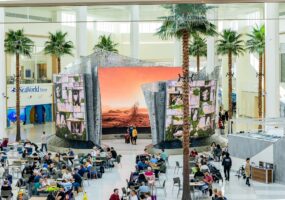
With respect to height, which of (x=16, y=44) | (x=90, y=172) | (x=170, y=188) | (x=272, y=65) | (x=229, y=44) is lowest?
(x=170, y=188)

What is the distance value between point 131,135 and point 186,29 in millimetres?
17430

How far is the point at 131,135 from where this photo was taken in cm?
3584

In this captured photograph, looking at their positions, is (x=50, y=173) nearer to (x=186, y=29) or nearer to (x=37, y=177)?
(x=37, y=177)

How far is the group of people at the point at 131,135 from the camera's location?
35594mm

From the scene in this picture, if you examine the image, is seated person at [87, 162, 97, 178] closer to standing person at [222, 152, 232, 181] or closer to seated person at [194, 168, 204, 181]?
seated person at [194, 168, 204, 181]

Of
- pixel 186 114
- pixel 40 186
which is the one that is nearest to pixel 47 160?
pixel 40 186

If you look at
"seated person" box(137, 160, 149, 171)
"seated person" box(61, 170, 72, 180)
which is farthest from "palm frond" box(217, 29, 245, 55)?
"seated person" box(61, 170, 72, 180)

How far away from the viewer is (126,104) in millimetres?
37719

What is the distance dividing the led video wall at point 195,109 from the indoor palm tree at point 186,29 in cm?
1044

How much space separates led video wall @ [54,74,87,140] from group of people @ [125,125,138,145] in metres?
5.47

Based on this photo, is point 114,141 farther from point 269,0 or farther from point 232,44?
point 269,0

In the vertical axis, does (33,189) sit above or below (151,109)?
below

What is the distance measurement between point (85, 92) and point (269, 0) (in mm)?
23179

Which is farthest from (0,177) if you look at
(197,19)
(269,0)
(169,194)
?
(269,0)
